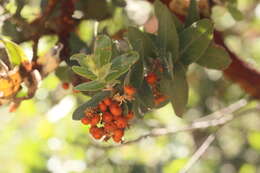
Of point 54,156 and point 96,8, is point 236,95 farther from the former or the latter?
point 96,8

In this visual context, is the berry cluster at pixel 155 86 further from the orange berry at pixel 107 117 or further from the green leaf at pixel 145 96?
the orange berry at pixel 107 117

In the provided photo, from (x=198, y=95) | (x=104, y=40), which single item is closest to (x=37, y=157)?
(x=198, y=95)

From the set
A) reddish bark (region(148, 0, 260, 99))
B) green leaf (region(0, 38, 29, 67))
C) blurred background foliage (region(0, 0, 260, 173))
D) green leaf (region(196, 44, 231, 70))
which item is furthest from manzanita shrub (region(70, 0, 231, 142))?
blurred background foliage (region(0, 0, 260, 173))

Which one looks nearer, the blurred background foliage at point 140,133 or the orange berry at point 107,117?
the orange berry at point 107,117

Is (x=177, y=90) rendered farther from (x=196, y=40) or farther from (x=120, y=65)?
(x=120, y=65)

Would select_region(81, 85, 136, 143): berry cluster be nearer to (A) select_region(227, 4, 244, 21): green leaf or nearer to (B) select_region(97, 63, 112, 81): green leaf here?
(B) select_region(97, 63, 112, 81): green leaf

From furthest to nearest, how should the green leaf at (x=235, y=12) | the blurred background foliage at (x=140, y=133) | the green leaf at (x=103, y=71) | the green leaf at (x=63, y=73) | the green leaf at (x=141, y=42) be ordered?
the blurred background foliage at (x=140, y=133) < the green leaf at (x=235, y=12) < the green leaf at (x=63, y=73) < the green leaf at (x=141, y=42) < the green leaf at (x=103, y=71)

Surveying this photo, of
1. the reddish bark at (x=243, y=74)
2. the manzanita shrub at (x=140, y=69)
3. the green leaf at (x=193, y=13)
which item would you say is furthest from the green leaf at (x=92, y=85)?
the reddish bark at (x=243, y=74)
